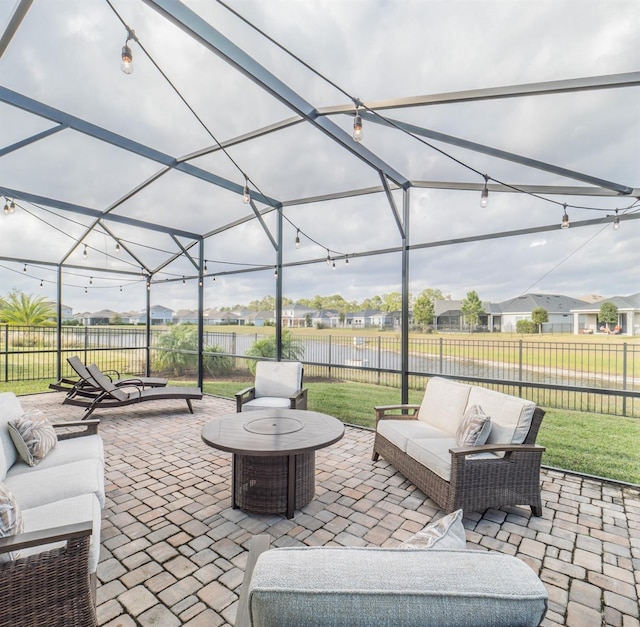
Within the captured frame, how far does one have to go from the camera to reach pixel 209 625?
1887 millimetres

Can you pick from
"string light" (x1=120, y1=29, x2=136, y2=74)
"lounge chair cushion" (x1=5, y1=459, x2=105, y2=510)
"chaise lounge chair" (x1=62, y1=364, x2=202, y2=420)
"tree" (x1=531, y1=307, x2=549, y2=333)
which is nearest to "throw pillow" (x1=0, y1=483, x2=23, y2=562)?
"lounge chair cushion" (x1=5, y1=459, x2=105, y2=510)

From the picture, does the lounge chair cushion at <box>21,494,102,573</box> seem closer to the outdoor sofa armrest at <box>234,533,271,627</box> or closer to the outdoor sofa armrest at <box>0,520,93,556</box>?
the outdoor sofa armrest at <box>0,520,93,556</box>

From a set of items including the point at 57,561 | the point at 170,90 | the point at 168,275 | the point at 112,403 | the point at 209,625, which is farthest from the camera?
the point at 168,275

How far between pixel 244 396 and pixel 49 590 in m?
3.46

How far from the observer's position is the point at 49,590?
1.64 m

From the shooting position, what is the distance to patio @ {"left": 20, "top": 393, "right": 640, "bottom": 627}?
6.77 ft

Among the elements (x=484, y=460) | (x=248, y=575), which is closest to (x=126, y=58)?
(x=248, y=575)

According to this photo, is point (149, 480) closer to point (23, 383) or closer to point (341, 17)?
point (341, 17)

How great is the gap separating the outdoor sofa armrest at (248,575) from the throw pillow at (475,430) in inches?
87.2

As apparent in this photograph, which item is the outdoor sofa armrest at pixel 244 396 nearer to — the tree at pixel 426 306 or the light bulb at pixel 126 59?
the tree at pixel 426 306

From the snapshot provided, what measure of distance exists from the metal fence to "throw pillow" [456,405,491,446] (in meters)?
1.40

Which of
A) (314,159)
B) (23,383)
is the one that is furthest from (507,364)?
(23,383)

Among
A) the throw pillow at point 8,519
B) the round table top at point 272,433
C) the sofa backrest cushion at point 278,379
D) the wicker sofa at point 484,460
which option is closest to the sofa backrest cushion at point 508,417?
the wicker sofa at point 484,460

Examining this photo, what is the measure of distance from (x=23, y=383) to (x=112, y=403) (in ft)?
16.4
